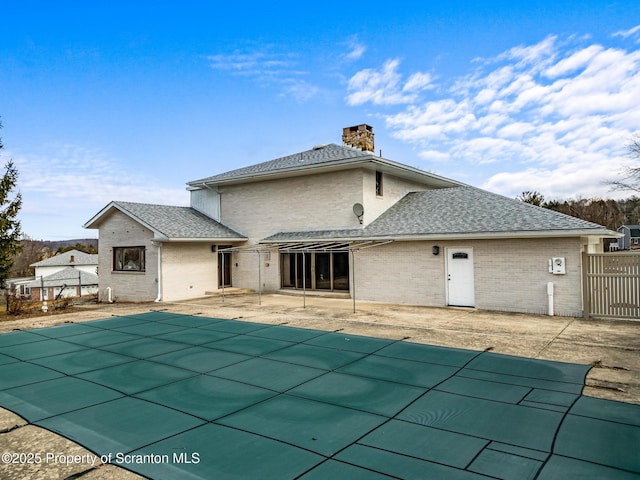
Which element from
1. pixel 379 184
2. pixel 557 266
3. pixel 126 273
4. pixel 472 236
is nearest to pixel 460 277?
pixel 472 236

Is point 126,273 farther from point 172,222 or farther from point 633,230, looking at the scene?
point 633,230

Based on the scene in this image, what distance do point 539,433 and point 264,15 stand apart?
18.9 m

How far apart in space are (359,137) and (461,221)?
377 inches

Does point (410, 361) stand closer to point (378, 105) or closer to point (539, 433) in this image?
point (539, 433)

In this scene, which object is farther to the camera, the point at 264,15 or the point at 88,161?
the point at 88,161

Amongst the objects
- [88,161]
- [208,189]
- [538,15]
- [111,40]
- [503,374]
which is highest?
[111,40]

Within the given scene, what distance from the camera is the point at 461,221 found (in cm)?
1507

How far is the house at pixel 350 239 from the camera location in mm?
13383

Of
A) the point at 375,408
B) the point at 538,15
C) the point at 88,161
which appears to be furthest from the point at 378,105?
the point at 375,408

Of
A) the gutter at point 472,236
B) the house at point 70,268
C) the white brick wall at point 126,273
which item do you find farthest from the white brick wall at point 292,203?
the house at point 70,268

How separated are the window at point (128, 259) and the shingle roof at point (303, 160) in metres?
5.30

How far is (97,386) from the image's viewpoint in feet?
21.7

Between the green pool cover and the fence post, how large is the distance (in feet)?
19.4

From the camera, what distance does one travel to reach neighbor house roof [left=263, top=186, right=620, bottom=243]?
41.9ft
